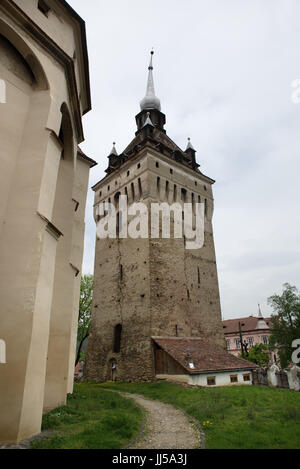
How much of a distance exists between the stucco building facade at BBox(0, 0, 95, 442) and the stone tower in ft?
33.5

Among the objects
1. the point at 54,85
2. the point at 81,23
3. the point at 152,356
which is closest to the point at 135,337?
the point at 152,356

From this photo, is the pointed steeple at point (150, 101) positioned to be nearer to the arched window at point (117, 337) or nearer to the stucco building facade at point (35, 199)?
the stucco building facade at point (35, 199)

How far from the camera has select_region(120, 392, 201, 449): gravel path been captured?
19.6 ft

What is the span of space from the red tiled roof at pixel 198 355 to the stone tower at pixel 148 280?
2.42 feet

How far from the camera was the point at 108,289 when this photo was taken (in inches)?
892

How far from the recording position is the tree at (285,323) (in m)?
26.7

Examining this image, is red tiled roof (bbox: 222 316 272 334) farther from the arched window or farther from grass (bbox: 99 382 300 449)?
grass (bbox: 99 382 300 449)

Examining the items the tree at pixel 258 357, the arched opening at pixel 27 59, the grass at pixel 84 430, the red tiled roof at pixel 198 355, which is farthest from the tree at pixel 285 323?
the arched opening at pixel 27 59

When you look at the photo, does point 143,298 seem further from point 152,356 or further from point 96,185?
point 96,185

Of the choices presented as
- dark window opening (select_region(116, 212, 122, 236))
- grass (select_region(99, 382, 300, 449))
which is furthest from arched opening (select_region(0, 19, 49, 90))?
dark window opening (select_region(116, 212, 122, 236))

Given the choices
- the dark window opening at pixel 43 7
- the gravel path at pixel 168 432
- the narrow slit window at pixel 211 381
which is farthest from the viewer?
the narrow slit window at pixel 211 381

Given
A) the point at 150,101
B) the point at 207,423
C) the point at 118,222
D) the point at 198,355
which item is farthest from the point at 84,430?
the point at 150,101
